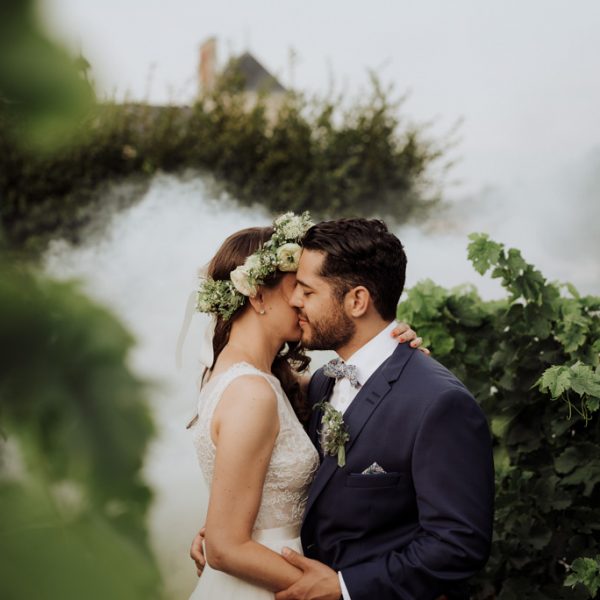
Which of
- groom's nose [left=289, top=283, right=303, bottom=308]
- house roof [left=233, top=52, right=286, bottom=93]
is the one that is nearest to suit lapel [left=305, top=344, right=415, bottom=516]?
groom's nose [left=289, top=283, right=303, bottom=308]

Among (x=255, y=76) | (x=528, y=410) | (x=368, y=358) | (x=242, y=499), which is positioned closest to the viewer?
(x=242, y=499)

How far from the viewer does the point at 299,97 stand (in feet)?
47.7

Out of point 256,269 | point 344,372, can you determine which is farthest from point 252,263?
point 344,372

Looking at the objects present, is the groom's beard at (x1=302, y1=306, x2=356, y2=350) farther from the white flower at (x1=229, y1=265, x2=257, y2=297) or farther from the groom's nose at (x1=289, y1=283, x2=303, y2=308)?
the white flower at (x1=229, y1=265, x2=257, y2=297)

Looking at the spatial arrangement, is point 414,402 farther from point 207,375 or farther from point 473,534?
point 207,375

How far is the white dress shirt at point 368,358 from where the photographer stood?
271 cm

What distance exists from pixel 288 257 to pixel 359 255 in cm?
25

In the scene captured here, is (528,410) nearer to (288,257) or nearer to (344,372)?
(344,372)

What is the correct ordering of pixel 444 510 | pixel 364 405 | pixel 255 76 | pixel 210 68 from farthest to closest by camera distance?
pixel 255 76 → pixel 210 68 → pixel 364 405 → pixel 444 510

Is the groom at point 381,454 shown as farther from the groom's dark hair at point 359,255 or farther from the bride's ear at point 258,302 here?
the bride's ear at point 258,302

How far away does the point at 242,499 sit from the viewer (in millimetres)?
2482

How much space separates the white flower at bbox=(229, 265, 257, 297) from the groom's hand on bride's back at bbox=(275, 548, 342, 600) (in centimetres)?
88

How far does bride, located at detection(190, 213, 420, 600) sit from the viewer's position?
248 cm

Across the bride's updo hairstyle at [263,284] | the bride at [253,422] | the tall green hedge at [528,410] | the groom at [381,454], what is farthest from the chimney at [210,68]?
the groom at [381,454]
